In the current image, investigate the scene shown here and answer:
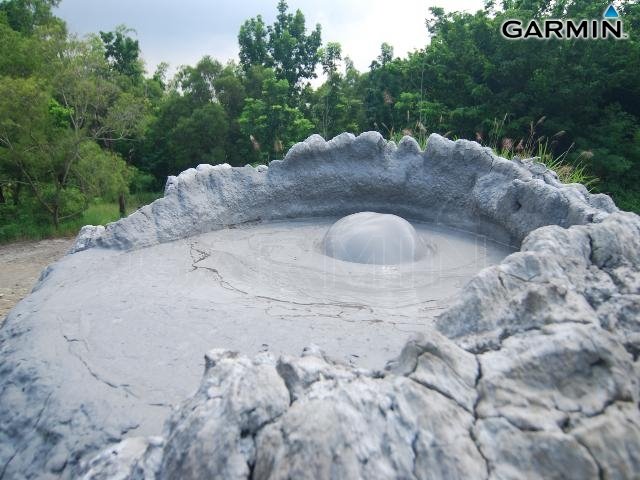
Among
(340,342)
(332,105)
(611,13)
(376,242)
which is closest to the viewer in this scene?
(340,342)

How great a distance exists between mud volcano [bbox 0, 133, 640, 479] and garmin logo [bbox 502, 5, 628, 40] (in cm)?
795

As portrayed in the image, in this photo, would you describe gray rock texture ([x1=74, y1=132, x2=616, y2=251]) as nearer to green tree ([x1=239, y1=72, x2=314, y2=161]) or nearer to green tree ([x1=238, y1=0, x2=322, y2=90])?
green tree ([x1=239, y1=72, x2=314, y2=161])

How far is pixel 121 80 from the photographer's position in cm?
1327

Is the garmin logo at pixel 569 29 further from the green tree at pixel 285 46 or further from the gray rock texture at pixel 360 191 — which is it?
the gray rock texture at pixel 360 191

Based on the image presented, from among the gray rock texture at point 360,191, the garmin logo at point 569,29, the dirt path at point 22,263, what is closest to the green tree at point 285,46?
the garmin logo at point 569,29

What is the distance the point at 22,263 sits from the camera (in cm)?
932

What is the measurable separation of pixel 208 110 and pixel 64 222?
4.75 meters

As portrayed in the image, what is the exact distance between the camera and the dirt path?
25.9ft

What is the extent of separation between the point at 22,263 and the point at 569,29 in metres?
11.4

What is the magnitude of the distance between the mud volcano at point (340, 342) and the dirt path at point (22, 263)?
4.63m

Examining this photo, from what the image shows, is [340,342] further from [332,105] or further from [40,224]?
[332,105]

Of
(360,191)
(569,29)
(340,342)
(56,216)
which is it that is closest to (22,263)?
(56,216)

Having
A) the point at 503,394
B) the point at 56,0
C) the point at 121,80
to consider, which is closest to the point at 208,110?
the point at 121,80

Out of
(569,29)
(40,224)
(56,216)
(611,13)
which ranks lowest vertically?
(40,224)
